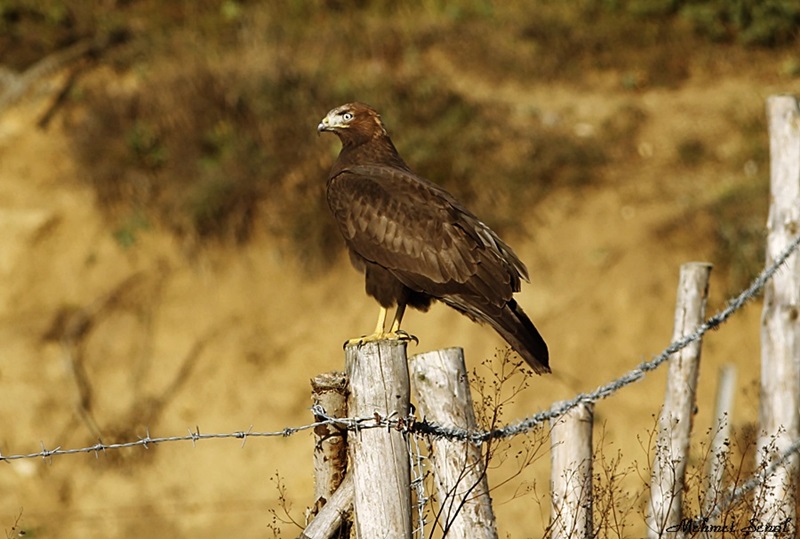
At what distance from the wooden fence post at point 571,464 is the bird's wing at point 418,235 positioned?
942mm

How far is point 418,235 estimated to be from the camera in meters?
6.68

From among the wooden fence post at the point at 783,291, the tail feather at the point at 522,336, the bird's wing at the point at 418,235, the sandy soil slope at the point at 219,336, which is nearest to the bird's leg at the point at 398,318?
the bird's wing at the point at 418,235

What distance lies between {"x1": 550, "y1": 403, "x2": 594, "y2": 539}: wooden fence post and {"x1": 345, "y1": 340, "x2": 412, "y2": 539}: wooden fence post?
1.60 m

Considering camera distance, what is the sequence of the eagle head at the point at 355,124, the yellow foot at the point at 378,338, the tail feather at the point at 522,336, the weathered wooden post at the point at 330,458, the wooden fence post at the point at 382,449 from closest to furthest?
the wooden fence post at the point at 382,449 → the weathered wooden post at the point at 330,458 → the yellow foot at the point at 378,338 → the tail feather at the point at 522,336 → the eagle head at the point at 355,124

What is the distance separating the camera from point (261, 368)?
13.3 m

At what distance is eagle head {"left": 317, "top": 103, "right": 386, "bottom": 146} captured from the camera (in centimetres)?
745

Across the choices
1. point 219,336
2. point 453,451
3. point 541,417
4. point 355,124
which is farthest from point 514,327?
point 219,336

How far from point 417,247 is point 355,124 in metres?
1.20

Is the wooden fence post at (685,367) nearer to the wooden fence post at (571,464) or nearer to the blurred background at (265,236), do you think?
the wooden fence post at (571,464)

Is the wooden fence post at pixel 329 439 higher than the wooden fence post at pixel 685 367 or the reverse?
the reverse

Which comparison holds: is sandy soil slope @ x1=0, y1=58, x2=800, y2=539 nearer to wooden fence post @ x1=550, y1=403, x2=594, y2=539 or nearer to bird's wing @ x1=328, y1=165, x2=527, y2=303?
bird's wing @ x1=328, y1=165, x2=527, y2=303

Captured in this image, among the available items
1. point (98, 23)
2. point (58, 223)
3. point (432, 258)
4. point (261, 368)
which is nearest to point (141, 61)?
point (98, 23)

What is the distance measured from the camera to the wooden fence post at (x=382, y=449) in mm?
3883

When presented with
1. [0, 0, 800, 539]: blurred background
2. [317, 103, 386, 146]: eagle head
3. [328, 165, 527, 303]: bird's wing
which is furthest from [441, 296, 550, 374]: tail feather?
[0, 0, 800, 539]: blurred background
